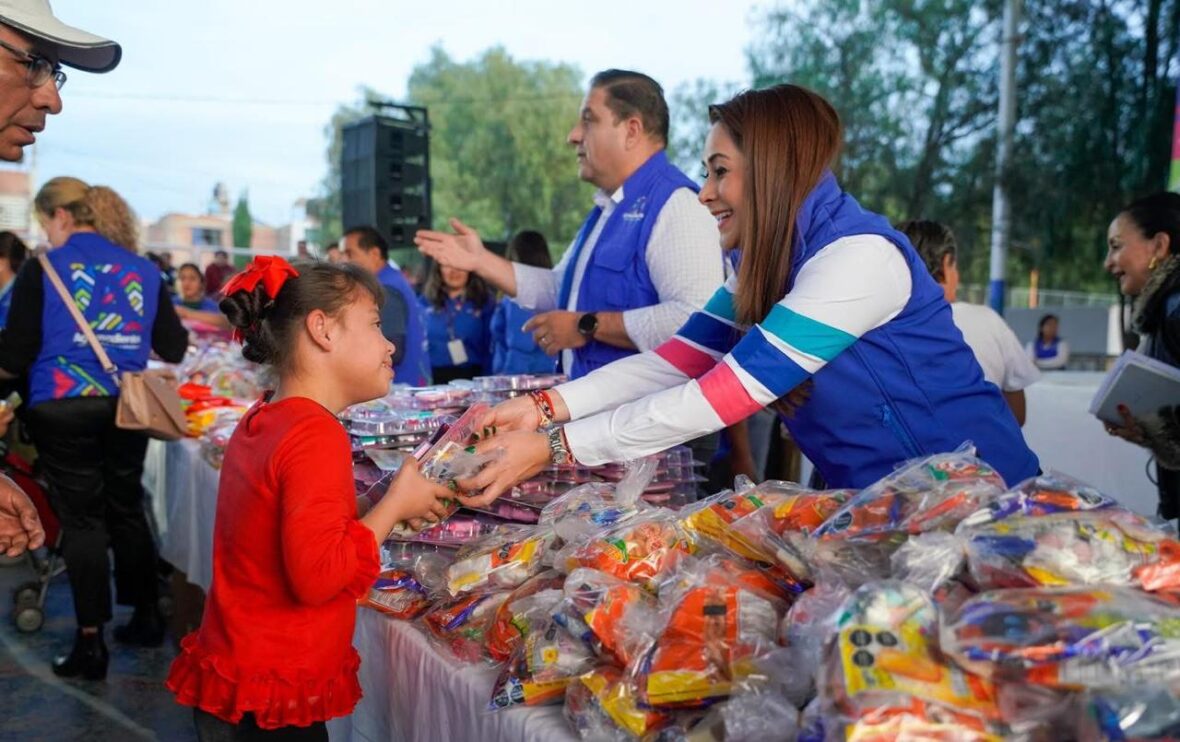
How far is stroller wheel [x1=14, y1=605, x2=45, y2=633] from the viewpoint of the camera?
484 centimetres

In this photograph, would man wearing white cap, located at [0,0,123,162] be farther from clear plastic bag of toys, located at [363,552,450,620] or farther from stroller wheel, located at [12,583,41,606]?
stroller wheel, located at [12,583,41,606]

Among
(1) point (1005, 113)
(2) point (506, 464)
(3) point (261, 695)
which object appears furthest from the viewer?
(1) point (1005, 113)

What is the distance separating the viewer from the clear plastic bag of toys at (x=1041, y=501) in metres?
1.25

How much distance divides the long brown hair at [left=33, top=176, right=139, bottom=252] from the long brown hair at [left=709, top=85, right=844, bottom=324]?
10.2 ft

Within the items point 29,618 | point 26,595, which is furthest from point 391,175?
point 29,618

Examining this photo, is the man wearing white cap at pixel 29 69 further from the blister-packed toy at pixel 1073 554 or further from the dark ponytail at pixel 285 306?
the blister-packed toy at pixel 1073 554

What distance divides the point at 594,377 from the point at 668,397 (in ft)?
1.41

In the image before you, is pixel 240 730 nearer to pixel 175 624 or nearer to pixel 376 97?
pixel 175 624

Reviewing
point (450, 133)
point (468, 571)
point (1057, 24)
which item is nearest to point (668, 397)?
point (468, 571)

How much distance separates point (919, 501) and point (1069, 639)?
0.34m

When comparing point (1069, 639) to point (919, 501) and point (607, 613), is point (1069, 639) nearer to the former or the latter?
point (919, 501)

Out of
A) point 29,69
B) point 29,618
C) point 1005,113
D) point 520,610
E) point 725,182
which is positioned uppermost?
point 1005,113

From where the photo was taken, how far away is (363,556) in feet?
5.57

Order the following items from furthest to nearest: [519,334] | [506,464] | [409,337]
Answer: [519,334], [409,337], [506,464]
